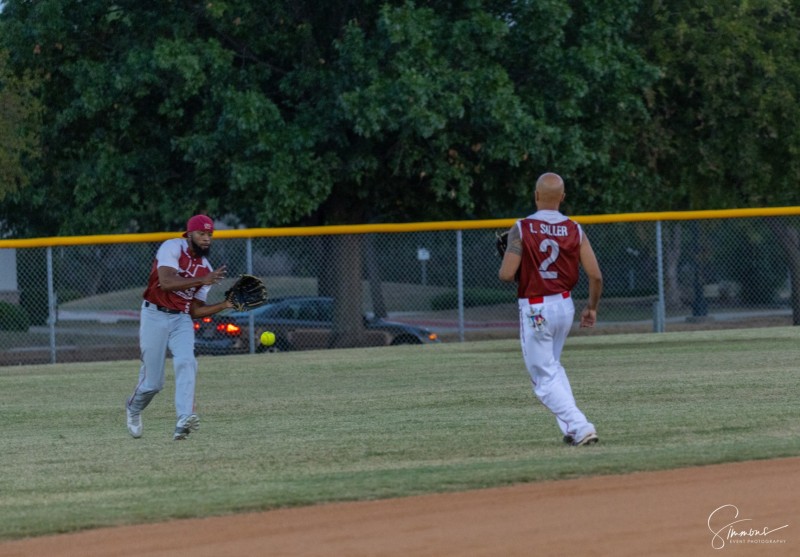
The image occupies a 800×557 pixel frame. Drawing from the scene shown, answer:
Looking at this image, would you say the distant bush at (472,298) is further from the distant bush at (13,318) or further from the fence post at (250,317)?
the distant bush at (13,318)

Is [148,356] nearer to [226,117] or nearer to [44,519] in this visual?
[44,519]

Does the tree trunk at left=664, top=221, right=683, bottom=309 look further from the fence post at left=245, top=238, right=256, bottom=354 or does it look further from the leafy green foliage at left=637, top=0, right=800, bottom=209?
the fence post at left=245, top=238, right=256, bottom=354

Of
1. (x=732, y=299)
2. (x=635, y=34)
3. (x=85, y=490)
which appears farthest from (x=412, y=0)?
(x=85, y=490)

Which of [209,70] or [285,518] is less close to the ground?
[209,70]

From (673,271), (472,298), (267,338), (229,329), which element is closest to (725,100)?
(673,271)

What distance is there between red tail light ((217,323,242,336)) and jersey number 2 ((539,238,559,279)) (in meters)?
13.1

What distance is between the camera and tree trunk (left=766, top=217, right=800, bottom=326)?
24.1 metres

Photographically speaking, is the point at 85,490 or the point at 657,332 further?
the point at 657,332

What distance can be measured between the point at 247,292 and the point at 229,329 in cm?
1016

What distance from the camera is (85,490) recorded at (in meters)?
8.17

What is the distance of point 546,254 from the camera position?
29.2 ft

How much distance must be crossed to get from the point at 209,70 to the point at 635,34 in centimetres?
837

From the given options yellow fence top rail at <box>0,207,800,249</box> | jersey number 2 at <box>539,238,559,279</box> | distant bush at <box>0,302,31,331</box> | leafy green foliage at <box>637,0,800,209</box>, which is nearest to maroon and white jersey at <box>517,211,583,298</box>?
jersey number 2 at <box>539,238,559,279</box>

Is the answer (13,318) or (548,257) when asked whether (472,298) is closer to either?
(13,318)
